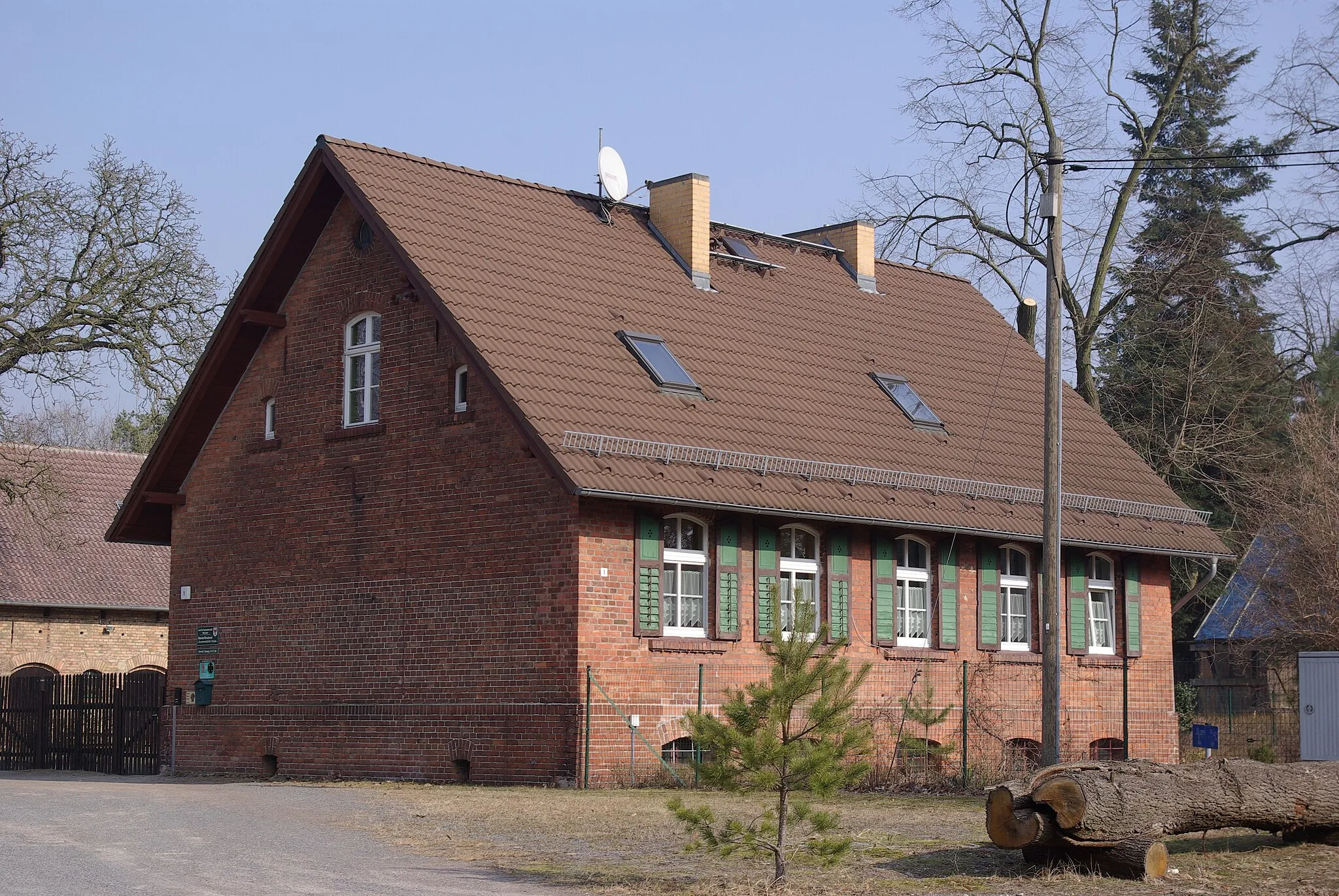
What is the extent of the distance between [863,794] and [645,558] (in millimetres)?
4082

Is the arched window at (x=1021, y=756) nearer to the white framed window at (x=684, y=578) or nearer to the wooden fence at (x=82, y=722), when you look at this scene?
the white framed window at (x=684, y=578)

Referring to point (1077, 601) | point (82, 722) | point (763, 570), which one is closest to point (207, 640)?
point (82, 722)

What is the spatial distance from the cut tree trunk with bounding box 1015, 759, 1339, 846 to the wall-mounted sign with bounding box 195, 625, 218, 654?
56.9ft

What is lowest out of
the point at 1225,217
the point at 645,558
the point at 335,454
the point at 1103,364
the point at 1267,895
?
the point at 1267,895

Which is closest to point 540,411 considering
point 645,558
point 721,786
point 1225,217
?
point 645,558

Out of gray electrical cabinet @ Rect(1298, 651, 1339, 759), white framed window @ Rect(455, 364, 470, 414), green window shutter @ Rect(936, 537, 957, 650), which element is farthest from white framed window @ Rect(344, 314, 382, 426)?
gray electrical cabinet @ Rect(1298, 651, 1339, 759)

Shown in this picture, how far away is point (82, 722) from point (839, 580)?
13.5 m

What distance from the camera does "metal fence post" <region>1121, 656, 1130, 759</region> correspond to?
2680cm

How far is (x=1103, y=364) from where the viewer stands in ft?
147

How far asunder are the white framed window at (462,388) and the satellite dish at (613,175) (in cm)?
597

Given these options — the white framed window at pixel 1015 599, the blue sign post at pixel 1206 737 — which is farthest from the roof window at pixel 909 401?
the blue sign post at pixel 1206 737

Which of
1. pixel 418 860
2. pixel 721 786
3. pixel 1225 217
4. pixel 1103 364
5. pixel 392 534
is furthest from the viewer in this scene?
pixel 1225 217

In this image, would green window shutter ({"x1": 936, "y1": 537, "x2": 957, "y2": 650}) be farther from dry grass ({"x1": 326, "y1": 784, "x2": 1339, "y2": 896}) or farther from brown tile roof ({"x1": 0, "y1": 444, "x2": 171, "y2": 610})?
brown tile roof ({"x1": 0, "y1": 444, "x2": 171, "y2": 610})

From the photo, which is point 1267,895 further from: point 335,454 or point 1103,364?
point 1103,364
